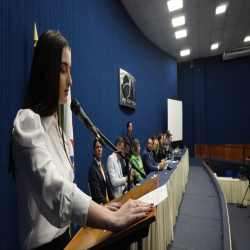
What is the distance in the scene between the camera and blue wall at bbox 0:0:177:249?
5.26 feet

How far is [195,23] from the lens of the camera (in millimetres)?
5770

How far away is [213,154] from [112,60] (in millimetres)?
6925

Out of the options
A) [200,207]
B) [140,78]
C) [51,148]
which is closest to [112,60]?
[140,78]

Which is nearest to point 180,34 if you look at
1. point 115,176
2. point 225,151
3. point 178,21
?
point 178,21

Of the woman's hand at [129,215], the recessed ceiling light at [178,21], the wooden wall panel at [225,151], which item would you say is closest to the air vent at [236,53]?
the recessed ceiling light at [178,21]

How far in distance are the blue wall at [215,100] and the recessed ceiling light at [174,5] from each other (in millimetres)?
4800

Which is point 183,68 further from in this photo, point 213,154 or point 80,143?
point 80,143

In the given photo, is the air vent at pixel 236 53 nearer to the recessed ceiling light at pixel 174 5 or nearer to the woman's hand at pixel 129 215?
the recessed ceiling light at pixel 174 5

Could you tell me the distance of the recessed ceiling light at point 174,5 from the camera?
4.70 meters

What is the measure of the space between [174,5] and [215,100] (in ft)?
17.9

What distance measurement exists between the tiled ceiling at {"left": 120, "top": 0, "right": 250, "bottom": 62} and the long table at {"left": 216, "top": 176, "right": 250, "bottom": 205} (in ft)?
15.9

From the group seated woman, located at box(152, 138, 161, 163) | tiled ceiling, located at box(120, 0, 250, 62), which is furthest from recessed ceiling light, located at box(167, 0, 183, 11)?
seated woman, located at box(152, 138, 161, 163)

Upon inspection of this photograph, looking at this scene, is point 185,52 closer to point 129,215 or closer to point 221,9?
point 221,9

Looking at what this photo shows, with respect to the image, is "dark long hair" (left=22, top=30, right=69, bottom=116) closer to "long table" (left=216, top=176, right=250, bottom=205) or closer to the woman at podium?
the woman at podium
